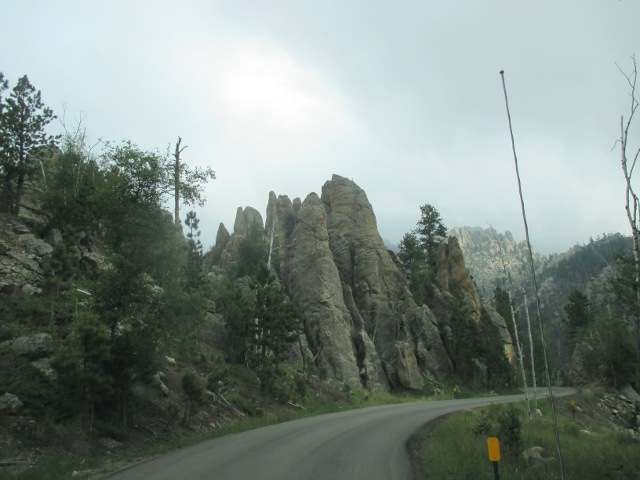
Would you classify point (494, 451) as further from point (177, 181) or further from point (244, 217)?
point (244, 217)

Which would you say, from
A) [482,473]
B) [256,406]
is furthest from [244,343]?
[482,473]

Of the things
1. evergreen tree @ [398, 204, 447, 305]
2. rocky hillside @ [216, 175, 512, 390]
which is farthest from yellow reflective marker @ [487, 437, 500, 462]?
evergreen tree @ [398, 204, 447, 305]

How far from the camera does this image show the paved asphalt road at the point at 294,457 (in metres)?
10.3

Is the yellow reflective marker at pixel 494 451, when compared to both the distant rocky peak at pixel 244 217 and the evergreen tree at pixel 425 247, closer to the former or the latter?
the evergreen tree at pixel 425 247

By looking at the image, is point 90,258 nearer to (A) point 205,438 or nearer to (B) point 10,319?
(B) point 10,319

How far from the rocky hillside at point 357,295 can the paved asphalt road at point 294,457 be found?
75.7 feet

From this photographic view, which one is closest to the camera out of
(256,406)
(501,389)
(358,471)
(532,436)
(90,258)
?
(358,471)

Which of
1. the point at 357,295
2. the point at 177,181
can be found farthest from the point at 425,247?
the point at 177,181

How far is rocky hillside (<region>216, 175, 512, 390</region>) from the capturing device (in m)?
44.5

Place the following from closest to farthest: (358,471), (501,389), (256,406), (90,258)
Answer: (358,471)
(256,406)
(90,258)
(501,389)

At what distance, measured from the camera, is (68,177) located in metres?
30.2

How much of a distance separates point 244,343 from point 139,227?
15.0m

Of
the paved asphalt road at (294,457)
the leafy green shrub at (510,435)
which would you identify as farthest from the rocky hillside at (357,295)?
the leafy green shrub at (510,435)

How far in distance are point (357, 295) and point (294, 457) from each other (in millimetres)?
43171
